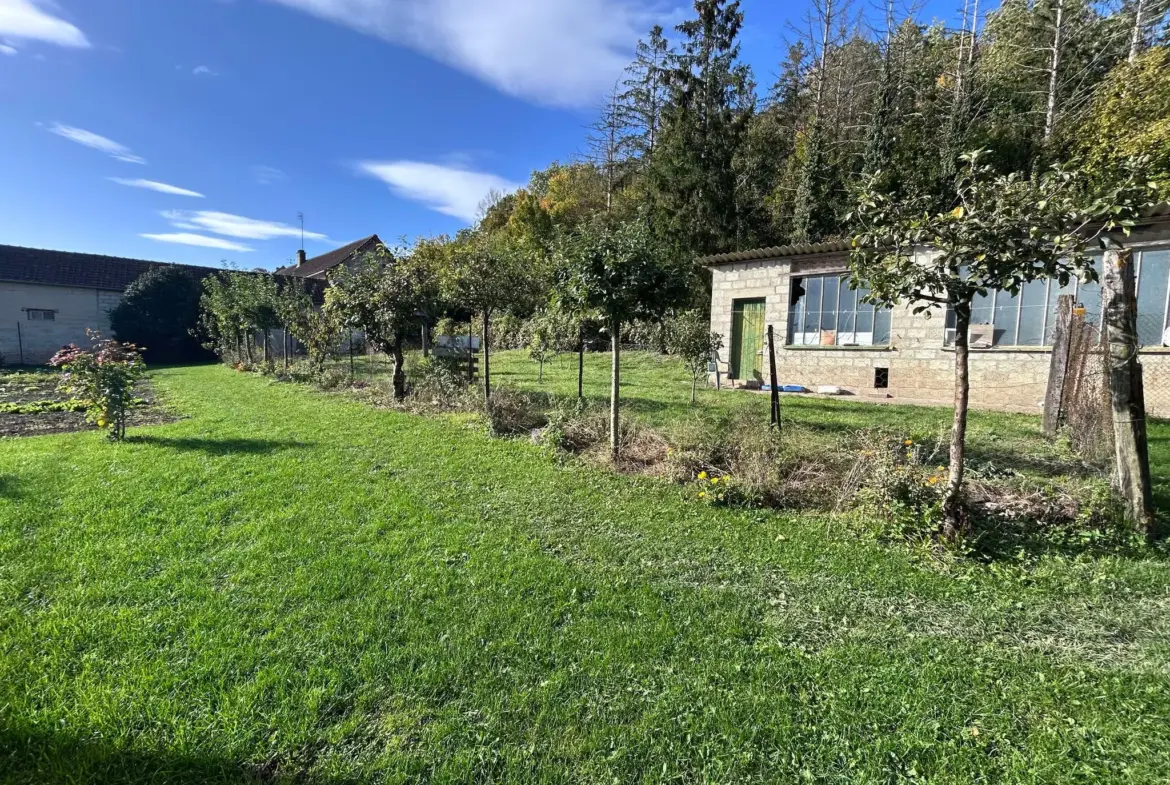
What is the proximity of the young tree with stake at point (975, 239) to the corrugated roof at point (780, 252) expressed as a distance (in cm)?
695

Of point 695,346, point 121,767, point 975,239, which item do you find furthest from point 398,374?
point 975,239

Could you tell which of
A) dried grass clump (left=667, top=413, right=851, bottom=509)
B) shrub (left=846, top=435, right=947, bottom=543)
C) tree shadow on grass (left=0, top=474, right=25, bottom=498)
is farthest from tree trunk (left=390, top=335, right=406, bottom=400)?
shrub (left=846, top=435, right=947, bottom=543)

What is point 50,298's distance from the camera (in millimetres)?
22094

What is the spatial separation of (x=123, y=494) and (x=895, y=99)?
2260 centimetres

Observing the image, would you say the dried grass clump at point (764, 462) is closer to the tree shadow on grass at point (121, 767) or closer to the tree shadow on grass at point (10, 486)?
the tree shadow on grass at point (121, 767)

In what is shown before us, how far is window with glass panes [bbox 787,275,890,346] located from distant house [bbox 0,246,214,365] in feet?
92.6

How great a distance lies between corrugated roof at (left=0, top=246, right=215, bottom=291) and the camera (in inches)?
859

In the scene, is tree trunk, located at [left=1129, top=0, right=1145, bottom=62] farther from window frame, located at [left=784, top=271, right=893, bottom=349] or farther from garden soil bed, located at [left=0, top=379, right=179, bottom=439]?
garden soil bed, located at [left=0, top=379, right=179, bottom=439]

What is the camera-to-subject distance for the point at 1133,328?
140 inches

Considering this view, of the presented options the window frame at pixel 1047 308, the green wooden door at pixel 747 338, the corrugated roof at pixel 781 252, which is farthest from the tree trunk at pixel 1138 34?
the green wooden door at pixel 747 338

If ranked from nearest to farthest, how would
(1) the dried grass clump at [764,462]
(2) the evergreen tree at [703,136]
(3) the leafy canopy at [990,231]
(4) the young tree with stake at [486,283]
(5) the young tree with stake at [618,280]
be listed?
(3) the leafy canopy at [990,231]
(1) the dried grass clump at [764,462]
(5) the young tree with stake at [618,280]
(4) the young tree with stake at [486,283]
(2) the evergreen tree at [703,136]

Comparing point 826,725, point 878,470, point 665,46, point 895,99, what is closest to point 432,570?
point 826,725

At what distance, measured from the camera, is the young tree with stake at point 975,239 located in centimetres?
308

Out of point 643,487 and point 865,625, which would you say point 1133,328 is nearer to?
point 865,625
